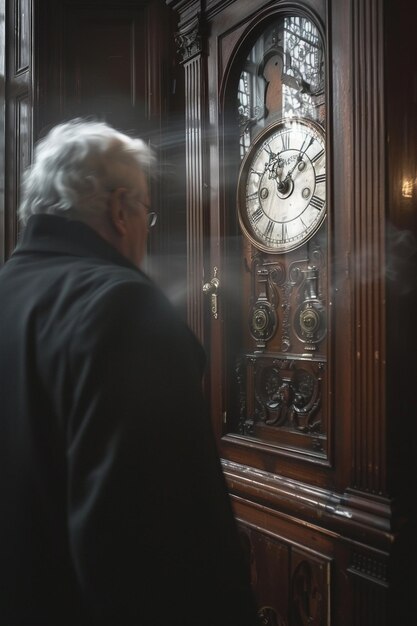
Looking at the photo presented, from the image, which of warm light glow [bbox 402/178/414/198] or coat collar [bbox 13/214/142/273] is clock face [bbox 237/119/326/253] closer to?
warm light glow [bbox 402/178/414/198]

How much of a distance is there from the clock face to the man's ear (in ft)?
3.05

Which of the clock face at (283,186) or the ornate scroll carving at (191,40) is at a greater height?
the ornate scroll carving at (191,40)

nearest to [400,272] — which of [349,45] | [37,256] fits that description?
[349,45]

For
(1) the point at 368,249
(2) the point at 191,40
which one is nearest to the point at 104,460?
(1) the point at 368,249

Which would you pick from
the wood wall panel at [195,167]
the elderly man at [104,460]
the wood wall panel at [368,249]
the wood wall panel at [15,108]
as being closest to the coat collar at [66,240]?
the elderly man at [104,460]

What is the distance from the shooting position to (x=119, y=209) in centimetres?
109

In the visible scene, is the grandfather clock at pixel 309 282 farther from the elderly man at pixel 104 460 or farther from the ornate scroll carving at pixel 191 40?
the elderly man at pixel 104 460

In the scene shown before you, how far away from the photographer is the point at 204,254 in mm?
2289

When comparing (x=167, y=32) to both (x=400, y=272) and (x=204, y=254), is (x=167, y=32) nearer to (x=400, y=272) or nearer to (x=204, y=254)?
(x=204, y=254)

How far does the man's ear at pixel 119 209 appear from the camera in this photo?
108 centimetres

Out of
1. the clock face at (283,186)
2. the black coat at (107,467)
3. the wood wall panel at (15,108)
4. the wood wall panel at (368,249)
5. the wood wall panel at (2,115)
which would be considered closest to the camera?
the black coat at (107,467)

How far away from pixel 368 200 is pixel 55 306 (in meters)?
1.09

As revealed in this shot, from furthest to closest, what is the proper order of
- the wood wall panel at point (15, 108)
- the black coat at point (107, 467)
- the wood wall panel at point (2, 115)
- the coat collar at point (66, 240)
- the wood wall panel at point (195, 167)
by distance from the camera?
1. the wood wall panel at point (2, 115)
2. the wood wall panel at point (15, 108)
3. the wood wall panel at point (195, 167)
4. the coat collar at point (66, 240)
5. the black coat at point (107, 467)

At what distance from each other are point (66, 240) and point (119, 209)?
14cm
